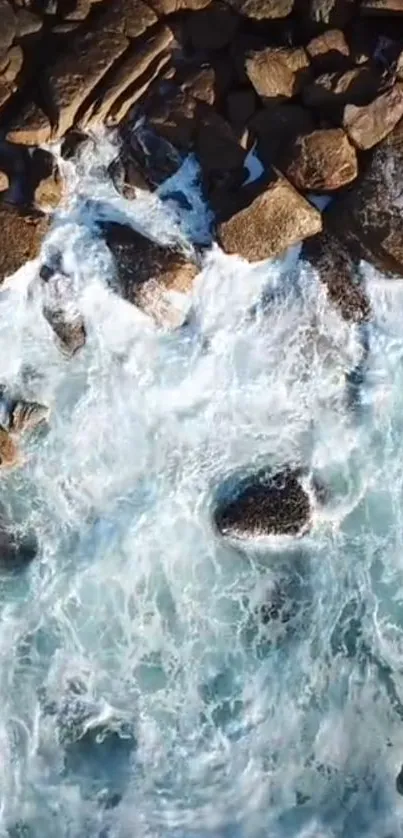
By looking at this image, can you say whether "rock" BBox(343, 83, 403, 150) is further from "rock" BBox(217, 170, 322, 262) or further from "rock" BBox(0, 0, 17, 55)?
"rock" BBox(0, 0, 17, 55)

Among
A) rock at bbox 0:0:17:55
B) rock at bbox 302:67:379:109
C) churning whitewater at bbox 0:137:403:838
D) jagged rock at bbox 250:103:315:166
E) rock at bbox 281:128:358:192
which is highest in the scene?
rock at bbox 0:0:17:55

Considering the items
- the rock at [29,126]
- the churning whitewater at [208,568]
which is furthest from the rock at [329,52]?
the rock at [29,126]

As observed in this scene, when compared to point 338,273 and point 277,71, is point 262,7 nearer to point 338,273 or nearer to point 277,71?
point 277,71

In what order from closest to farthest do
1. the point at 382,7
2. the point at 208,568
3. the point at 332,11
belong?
1. the point at 382,7
2. the point at 332,11
3. the point at 208,568

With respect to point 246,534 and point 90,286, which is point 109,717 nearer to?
point 246,534

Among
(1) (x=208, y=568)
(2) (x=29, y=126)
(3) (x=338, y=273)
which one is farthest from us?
(1) (x=208, y=568)

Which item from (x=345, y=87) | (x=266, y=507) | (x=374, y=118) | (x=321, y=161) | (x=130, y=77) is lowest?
(x=266, y=507)

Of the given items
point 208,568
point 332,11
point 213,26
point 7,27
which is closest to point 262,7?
point 213,26

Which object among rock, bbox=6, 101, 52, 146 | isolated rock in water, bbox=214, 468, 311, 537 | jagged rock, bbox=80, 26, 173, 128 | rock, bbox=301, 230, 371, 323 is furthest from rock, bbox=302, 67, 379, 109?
isolated rock in water, bbox=214, 468, 311, 537
